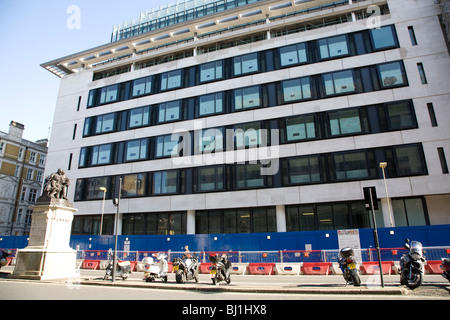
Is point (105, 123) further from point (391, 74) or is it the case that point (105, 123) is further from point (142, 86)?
point (391, 74)

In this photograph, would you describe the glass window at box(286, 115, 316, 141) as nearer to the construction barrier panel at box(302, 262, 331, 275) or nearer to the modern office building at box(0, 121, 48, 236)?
the construction barrier panel at box(302, 262, 331, 275)

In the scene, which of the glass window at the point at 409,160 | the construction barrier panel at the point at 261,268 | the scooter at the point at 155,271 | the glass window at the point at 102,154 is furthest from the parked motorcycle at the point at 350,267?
the glass window at the point at 102,154

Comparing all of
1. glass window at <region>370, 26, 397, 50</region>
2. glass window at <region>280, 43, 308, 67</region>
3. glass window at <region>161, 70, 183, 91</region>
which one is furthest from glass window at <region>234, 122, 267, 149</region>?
glass window at <region>370, 26, 397, 50</region>

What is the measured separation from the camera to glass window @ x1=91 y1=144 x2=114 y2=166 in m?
32.9

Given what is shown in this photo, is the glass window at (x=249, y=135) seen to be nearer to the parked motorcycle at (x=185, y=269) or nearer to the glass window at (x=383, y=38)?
the glass window at (x=383, y=38)

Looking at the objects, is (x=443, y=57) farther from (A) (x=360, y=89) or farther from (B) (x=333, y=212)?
(B) (x=333, y=212)

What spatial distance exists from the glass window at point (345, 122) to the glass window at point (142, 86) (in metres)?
20.4

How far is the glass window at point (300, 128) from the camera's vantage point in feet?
Result: 84.9

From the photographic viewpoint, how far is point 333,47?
27.5 metres

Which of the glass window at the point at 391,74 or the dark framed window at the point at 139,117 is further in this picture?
the dark framed window at the point at 139,117

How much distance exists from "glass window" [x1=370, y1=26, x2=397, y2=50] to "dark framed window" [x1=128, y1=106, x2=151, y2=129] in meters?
23.6

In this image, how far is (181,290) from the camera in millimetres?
10828

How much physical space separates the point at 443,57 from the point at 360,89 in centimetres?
667
